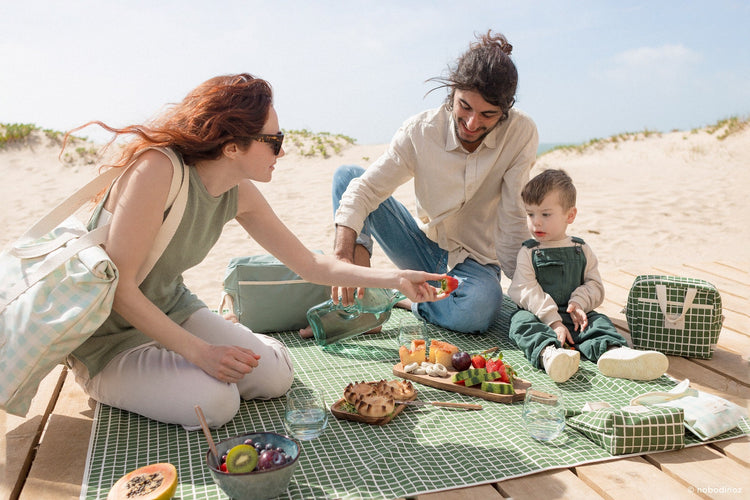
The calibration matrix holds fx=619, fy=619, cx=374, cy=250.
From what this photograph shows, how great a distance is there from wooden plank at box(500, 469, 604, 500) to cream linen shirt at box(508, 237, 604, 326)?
4.70 ft

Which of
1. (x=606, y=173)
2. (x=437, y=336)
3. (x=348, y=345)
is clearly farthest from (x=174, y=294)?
(x=606, y=173)

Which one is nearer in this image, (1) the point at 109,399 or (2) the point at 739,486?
(2) the point at 739,486

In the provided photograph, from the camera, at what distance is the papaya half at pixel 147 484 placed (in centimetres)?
211

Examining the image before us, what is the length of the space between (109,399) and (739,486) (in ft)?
8.78

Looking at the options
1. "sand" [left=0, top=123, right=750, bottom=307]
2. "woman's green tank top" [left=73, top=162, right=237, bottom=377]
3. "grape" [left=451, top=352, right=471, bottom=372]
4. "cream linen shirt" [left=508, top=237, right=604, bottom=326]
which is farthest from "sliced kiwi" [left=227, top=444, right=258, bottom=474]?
"sand" [left=0, top=123, right=750, bottom=307]

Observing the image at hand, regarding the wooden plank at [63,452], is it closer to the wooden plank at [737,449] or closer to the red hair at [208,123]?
the red hair at [208,123]

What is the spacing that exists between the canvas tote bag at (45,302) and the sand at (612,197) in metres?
2.97

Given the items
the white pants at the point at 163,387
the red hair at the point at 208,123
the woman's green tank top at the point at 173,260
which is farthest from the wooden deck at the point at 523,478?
the red hair at the point at 208,123

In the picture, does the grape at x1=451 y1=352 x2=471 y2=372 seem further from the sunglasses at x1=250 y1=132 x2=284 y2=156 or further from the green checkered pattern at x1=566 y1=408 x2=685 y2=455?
the sunglasses at x1=250 y1=132 x2=284 y2=156

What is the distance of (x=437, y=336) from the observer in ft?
13.4

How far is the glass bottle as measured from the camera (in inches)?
151

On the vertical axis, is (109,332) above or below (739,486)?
above

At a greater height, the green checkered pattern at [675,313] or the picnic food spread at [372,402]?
the green checkered pattern at [675,313]

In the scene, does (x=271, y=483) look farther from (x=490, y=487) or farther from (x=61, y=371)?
(x=61, y=371)
